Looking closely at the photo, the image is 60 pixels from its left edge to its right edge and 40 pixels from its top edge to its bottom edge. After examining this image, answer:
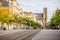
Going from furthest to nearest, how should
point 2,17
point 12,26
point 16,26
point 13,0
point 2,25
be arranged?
point 13,0
point 16,26
point 12,26
point 2,25
point 2,17

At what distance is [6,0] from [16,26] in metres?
16.6

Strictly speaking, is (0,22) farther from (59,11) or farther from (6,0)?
(59,11)

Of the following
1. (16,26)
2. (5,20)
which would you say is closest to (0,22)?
(5,20)

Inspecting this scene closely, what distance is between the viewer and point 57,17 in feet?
425

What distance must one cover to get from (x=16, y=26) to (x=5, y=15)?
124ft

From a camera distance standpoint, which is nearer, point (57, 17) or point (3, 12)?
point (3, 12)

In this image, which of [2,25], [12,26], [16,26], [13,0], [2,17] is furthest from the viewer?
[13,0]

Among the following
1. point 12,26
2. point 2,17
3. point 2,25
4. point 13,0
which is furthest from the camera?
point 13,0

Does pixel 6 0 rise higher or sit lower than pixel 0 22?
higher

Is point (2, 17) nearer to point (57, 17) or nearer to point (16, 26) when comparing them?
point (16, 26)

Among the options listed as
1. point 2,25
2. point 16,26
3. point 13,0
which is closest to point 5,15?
point 2,25

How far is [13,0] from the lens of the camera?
5787 inches

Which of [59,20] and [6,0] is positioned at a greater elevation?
[6,0]

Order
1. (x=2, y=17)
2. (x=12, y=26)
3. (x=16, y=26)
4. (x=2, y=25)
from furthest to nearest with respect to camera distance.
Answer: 1. (x=16, y=26)
2. (x=12, y=26)
3. (x=2, y=25)
4. (x=2, y=17)
